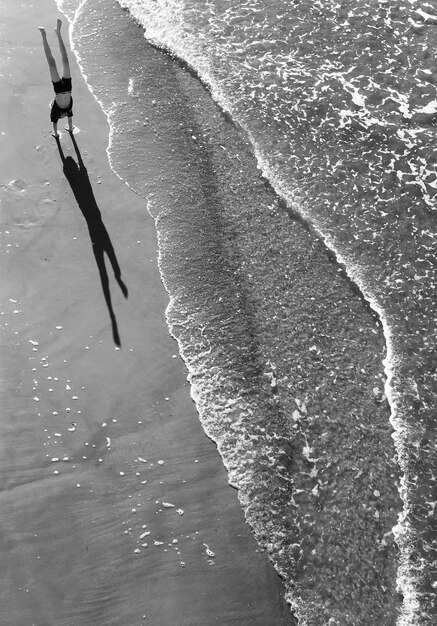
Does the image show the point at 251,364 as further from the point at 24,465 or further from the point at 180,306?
the point at 24,465

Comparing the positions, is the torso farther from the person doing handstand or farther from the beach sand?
the beach sand

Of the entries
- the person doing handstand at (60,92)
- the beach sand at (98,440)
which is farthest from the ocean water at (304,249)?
the person doing handstand at (60,92)

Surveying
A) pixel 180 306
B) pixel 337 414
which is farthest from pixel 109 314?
pixel 337 414

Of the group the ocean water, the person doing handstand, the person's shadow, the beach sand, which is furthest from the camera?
the person doing handstand

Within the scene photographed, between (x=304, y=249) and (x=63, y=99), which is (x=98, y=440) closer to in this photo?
(x=304, y=249)

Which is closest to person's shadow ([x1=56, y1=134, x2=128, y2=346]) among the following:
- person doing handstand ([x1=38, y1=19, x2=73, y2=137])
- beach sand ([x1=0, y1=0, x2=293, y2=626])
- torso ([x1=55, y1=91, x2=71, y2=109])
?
beach sand ([x1=0, y1=0, x2=293, y2=626])
